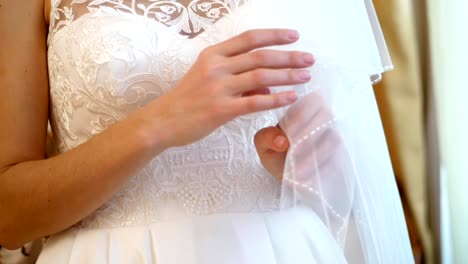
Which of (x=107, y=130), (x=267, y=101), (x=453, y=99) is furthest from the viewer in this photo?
(x=453, y=99)

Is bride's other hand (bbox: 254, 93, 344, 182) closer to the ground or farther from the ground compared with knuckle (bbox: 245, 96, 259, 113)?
closer to the ground

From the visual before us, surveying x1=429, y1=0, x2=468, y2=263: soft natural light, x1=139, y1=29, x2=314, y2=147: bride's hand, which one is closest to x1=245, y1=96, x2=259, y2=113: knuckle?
x1=139, y1=29, x2=314, y2=147: bride's hand

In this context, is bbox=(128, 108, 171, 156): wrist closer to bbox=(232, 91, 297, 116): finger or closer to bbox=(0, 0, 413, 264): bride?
bbox=(0, 0, 413, 264): bride

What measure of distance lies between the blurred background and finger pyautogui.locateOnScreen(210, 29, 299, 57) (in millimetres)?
513

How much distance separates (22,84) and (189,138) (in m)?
0.29

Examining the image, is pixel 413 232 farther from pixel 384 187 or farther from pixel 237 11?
pixel 237 11

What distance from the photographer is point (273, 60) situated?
576 millimetres

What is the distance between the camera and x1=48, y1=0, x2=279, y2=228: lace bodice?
0.71m

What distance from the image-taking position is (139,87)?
2.33ft

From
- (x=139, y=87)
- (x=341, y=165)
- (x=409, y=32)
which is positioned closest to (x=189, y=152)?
(x=139, y=87)

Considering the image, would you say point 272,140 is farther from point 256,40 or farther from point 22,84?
point 22,84

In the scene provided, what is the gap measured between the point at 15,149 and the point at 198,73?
31 centimetres

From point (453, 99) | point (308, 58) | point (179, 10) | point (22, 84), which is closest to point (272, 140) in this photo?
point (308, 58)

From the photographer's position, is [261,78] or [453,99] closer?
[261,78]
